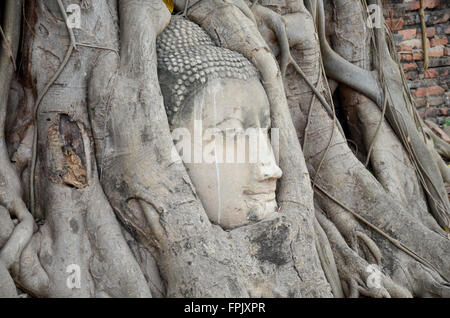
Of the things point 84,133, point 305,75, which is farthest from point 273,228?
point 305,75

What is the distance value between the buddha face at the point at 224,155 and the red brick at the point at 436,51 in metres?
2.94

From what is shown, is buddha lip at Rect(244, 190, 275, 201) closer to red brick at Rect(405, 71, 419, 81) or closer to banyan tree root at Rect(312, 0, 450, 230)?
banyan tree root at Rect(312, 0, 450, 230)

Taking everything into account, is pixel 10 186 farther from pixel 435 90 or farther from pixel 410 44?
pixel 435 90

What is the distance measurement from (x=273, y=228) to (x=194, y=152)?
0.46m

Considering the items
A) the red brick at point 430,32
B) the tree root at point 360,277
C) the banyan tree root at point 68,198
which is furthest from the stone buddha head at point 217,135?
the red brick at point 430,32

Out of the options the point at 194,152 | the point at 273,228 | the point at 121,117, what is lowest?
the point at 273,228

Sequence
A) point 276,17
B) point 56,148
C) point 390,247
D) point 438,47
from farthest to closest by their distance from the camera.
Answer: point 438,47
point 276,17
point 390,247
point 56,148

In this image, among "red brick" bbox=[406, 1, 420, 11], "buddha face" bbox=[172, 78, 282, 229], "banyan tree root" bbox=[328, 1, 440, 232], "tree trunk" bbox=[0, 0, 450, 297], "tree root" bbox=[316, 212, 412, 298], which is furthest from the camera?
"red brick" bbox=[406, 1, 420, 11]

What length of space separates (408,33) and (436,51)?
0.31m

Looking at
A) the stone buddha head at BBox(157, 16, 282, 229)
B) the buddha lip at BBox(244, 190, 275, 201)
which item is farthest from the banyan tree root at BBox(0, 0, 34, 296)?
the buddha lip at BBox(244, 190, 275, 201)

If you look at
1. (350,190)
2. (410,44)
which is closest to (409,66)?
(410,44)

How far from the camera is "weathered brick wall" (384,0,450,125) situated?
4625 millimetres
